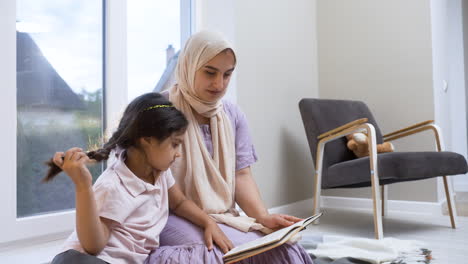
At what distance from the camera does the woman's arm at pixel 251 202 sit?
1339mm

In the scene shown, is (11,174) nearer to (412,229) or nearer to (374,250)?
(374,250)

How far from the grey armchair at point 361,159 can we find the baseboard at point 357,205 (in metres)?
0.25

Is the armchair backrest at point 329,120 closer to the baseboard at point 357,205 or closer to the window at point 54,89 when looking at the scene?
the baseboard at point 357,205

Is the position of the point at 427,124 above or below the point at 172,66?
below

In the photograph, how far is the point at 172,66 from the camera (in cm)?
258

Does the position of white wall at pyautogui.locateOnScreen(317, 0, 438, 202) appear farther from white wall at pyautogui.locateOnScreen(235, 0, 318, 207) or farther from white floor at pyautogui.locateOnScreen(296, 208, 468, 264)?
white floor at pyautogui.locateOnScreen(296, 208, 468, 264)

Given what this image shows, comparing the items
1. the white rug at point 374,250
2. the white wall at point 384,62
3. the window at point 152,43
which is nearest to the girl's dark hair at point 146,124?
the white rug at point 374,250

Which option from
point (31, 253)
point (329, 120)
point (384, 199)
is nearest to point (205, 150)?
point (31, 253)

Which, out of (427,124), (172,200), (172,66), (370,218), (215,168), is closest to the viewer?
(172,200)

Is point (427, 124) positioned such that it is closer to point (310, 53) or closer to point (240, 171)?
point (310, 53)

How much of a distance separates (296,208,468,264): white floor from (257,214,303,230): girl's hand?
0.87 metres

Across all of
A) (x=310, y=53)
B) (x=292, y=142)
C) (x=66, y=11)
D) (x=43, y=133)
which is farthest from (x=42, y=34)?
A: (x=310, y=53)

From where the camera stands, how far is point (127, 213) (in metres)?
1.09

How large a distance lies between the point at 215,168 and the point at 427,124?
6.11 feet
